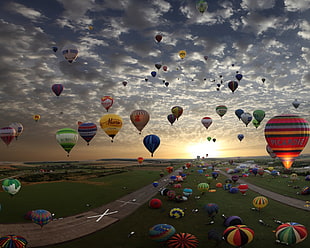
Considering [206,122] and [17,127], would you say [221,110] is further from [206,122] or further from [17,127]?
[17,127]

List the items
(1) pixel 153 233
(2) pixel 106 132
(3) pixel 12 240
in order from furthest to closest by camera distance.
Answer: (2) pixel 106 132 → (1) pixel 153 233 → (3) pixel 12 240

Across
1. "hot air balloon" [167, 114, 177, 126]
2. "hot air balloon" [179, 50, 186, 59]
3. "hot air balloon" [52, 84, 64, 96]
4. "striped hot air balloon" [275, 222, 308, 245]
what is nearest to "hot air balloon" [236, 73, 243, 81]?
"hot air balloon" [179, 50, 186, 59]

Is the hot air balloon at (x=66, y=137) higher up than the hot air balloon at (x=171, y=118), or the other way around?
the hot air balloon at (x=171, y=118)

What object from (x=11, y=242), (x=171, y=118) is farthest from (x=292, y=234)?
(x=171, y=118)

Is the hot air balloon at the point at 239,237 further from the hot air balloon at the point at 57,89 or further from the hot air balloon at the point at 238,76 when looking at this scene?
the hot air balloon at the point at 238,76

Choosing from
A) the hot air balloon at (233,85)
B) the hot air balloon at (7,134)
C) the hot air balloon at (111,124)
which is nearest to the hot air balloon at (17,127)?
the hot air balloon at (7,134)

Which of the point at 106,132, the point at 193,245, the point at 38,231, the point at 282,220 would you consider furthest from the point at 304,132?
the point at 38,231

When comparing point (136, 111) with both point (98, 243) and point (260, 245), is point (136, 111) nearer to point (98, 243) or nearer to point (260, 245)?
point (98, 243)
